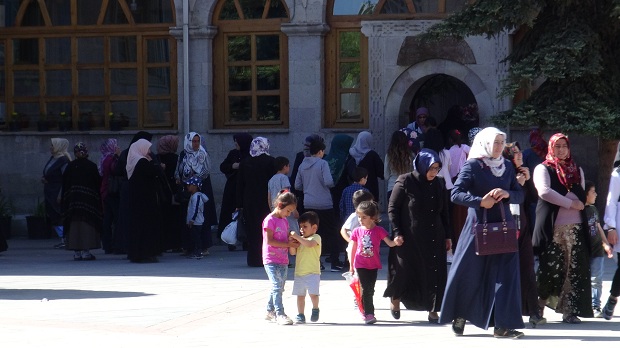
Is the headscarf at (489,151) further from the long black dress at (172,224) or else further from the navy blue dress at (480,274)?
the long black dress at (172,224)

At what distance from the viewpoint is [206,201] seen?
18234mm

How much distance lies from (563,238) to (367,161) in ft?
17.8

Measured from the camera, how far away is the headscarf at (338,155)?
16.6 m

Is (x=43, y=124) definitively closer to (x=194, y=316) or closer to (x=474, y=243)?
(x=194, y=316)

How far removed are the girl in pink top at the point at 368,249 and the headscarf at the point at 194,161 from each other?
6984mm

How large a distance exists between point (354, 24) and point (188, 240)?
538 cm

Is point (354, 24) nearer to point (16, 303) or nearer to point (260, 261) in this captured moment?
point (260, 261)

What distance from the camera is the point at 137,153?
17797 millimetres

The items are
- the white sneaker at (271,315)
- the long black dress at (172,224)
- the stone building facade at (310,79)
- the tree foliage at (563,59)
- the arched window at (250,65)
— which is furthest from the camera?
the arched window at (250,65)

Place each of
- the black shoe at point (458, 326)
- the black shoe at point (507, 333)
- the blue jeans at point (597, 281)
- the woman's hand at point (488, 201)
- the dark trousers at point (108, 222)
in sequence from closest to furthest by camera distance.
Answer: the woman's hand at point (488, 201) → the black shoe at point (507, 333) → the black shoe at point (458, 326) → the blue jeans at point (597, 281) → the dark trousers at point (108, 222)

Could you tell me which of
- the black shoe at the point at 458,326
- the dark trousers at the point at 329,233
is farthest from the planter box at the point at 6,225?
the black shoe at the point at 458,326

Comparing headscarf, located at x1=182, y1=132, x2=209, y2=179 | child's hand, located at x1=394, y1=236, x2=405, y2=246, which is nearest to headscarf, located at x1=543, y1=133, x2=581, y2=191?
child's hand, located at x1=394, y1=236, x2=405, y2=246

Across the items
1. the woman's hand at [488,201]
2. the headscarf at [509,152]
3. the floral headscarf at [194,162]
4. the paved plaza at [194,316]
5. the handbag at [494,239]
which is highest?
the headscarf at [509,152]

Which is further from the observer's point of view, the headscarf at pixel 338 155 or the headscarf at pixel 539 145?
the headscarf at pixel 338 155
